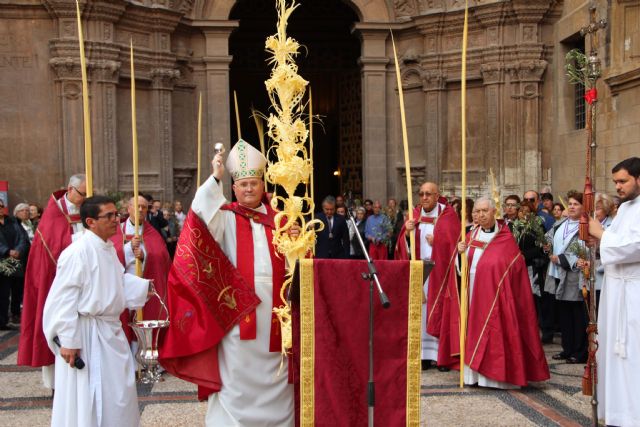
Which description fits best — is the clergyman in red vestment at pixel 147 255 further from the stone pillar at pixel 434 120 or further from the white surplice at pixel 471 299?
the stone pillar at pixel 434 120

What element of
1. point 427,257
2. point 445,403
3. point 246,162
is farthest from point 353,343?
point 427,257

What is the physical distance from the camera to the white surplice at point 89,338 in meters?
4.55

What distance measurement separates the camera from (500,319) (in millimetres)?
7383

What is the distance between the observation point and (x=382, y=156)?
17.8 m

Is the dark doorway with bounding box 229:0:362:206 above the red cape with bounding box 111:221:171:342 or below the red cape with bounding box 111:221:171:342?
above

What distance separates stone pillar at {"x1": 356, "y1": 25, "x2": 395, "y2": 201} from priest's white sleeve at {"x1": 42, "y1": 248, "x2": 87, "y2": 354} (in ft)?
43.5

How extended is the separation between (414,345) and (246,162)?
1555 mm

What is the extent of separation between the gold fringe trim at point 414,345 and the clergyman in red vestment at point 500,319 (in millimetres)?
2756

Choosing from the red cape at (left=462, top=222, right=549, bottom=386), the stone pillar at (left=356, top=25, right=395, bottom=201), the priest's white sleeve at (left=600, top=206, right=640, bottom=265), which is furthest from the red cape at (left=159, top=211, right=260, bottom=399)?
the stone pillar at (left=356, top=25, right=395, bottom=201)

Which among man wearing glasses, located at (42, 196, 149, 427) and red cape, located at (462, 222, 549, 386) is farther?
red cape, located at (462, 222, 549, 386)

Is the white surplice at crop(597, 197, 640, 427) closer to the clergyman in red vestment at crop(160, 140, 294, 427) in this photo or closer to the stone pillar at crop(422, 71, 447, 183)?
the clergyman in red vestment at crop(160, 140, 294, 427)

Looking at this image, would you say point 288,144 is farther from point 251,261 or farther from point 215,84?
point 215,84

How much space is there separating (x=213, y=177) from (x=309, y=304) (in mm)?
1007

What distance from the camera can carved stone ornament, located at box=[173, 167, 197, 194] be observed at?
1700 centimetres
